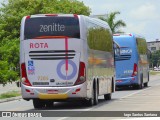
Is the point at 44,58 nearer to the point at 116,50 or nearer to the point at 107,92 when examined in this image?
the point at 107,92

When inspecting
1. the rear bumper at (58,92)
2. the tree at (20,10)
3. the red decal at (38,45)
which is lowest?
the rear bumper at (58,92)

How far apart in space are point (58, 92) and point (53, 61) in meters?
1.16

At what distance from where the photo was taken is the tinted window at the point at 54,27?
71.3 feet

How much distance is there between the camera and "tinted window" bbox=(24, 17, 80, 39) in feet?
71.3

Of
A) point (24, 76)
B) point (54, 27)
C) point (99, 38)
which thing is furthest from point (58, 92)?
point (99, 38)

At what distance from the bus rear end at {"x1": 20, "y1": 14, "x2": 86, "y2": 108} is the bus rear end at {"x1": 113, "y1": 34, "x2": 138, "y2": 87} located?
53.2ft

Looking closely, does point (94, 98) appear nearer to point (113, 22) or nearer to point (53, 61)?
point (53, 61)

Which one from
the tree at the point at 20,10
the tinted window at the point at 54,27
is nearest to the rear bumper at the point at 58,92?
the tinted window at the point at 54,27

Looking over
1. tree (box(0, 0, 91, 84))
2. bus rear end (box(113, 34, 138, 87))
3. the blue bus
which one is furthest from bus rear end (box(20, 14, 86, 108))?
tree (box(0, 0, 91, 84))

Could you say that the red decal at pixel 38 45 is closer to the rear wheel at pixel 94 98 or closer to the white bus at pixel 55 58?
the white bus at pixel 55 58

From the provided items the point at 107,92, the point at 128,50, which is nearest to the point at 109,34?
the point at 107,92

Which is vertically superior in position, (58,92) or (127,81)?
(58,92)

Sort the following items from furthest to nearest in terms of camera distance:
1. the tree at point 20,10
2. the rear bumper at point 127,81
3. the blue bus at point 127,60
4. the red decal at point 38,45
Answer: the tree at point 20,10
the rear bumper at point 127,81
the blue bus at point 127,60
the red decal at point 38,45

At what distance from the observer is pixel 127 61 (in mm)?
38062
